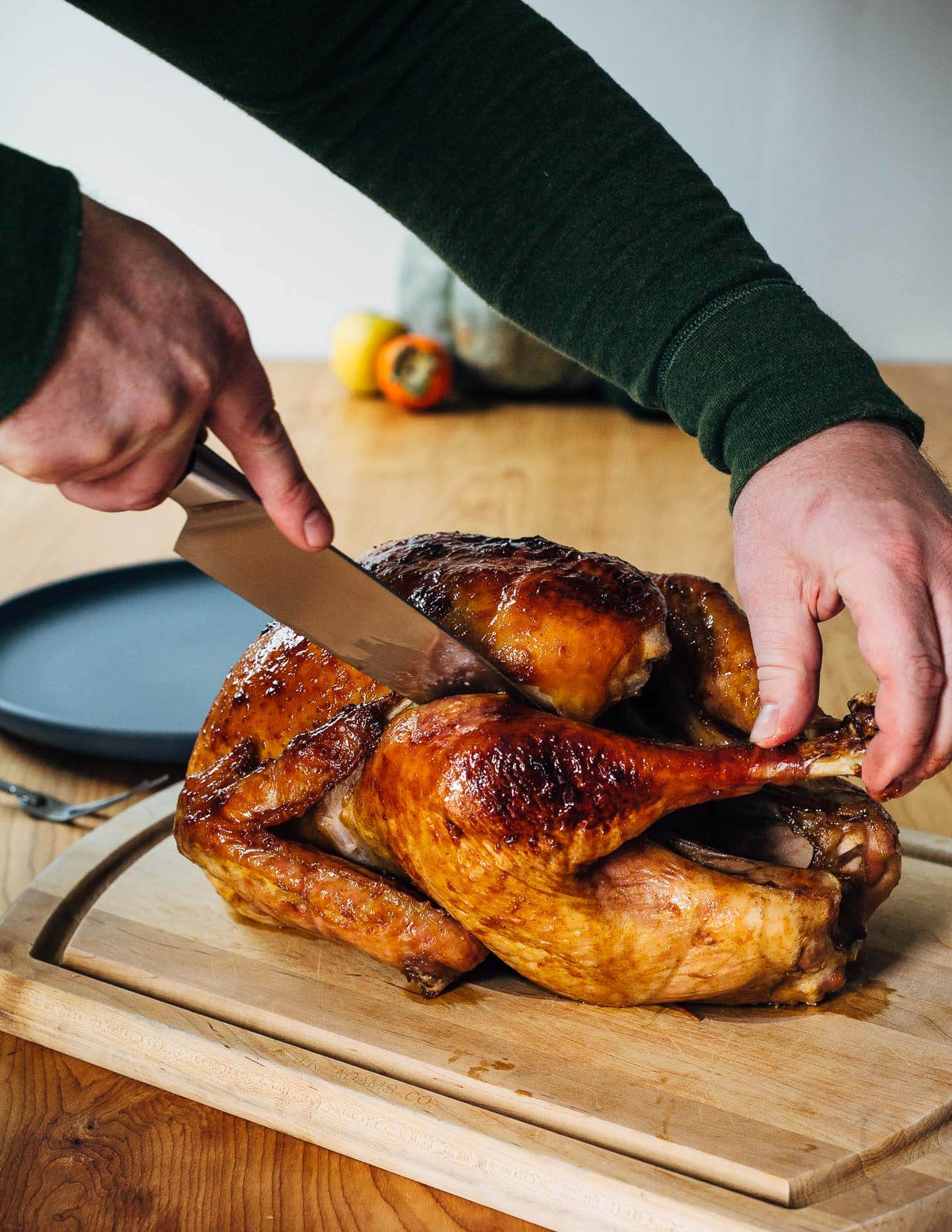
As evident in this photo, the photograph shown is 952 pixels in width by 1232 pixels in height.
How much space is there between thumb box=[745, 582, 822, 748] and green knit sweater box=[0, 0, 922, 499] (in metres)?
0.20

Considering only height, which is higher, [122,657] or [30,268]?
[30,268]

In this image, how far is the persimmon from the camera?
344cm

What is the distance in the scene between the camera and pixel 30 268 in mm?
819

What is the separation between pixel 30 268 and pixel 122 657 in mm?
1189

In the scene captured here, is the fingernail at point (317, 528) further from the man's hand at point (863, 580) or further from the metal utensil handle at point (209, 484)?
the man's hand at point (863, 580)

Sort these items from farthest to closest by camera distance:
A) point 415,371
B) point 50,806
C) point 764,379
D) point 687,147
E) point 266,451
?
1. point 687,147
2. point 415,371
3. point 50,806
4. point 764,379
5. point 266,451

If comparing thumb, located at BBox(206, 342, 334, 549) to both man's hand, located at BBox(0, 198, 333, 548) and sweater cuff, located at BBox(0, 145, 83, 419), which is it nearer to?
man's hand, located at BBox(0, 198, 333, 548)

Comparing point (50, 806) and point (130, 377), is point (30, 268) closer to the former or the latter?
point (130, 377)

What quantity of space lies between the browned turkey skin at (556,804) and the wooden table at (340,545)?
23 centimetres

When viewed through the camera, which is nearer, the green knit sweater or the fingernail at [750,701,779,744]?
the fingernail at [750,701,779,744]

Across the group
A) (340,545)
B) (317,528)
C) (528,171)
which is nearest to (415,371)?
(340,545)

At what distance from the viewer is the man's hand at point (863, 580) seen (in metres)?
1.03

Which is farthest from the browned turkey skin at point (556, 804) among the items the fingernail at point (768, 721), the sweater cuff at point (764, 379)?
the sweater cuff at point (764, 379)

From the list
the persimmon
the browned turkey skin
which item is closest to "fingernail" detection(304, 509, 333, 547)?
the browned turkey skin
